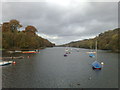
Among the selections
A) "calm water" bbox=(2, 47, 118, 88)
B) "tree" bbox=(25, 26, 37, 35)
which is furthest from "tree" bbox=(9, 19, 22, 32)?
"calm water" bbox=(2, 47, 118, 88)

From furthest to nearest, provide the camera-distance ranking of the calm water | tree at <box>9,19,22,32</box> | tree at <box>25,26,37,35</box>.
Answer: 1. tree at <box>25,26,37,35</box>
2. tree at <box>9,19,22,32</box>
3. the calm water

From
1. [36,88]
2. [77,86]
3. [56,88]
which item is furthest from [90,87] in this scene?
[36,88]

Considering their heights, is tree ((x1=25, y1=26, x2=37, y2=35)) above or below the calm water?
above

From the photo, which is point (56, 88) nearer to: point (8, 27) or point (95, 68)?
point (95, 68)

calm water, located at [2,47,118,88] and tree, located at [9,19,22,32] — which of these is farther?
tree, located at [9,19,22,32]

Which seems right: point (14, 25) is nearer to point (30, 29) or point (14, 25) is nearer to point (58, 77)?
point (30, 29)

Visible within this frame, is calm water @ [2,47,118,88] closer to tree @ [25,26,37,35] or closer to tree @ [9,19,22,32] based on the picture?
tree @ [9,19,22,32]

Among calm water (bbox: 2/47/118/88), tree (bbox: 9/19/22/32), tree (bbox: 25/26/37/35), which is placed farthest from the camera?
tree (bbox: 25/26/37/35)

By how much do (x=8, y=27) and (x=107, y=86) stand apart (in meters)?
127

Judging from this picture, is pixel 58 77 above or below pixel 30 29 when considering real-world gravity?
below

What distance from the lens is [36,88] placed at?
22609 millimetres

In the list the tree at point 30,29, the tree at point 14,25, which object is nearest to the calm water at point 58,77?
the tree at point 14,25

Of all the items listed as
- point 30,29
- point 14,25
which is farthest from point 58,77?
point 30,29

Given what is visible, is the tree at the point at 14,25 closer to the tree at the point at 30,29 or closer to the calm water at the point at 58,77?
the tree at the point at 30,29
